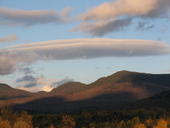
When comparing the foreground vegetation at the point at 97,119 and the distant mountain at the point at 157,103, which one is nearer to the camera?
the foreground vegetation at the point at 97,119

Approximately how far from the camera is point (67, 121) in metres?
99.1

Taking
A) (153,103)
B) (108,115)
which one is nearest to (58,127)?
(108,115)

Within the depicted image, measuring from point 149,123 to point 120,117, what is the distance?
31.6m

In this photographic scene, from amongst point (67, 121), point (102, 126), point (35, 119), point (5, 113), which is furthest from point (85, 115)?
point (5, 113)

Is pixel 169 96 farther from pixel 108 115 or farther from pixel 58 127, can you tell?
pixel 58 127

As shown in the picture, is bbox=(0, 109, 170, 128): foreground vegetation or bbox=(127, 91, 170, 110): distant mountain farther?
bbox=(127, 91, 170, 110): distant mountain

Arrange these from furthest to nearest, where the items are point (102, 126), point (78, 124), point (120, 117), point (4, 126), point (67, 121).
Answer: point (120, 117) < point (78, 124) < point (67, 121) < point (102, 126) < point (4, 126)

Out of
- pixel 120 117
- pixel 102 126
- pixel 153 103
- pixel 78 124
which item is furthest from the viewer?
pixel 153 103

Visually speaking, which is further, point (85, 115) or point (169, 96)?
point (169, 96)

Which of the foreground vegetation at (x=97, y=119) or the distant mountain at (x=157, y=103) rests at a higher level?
the distant mountain at (x=157, y=103)

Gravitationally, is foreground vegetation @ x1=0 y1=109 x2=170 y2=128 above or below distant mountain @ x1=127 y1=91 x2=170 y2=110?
below

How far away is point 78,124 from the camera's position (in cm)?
10712

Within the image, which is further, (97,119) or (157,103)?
(157,103)

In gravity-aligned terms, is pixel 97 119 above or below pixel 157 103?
below
